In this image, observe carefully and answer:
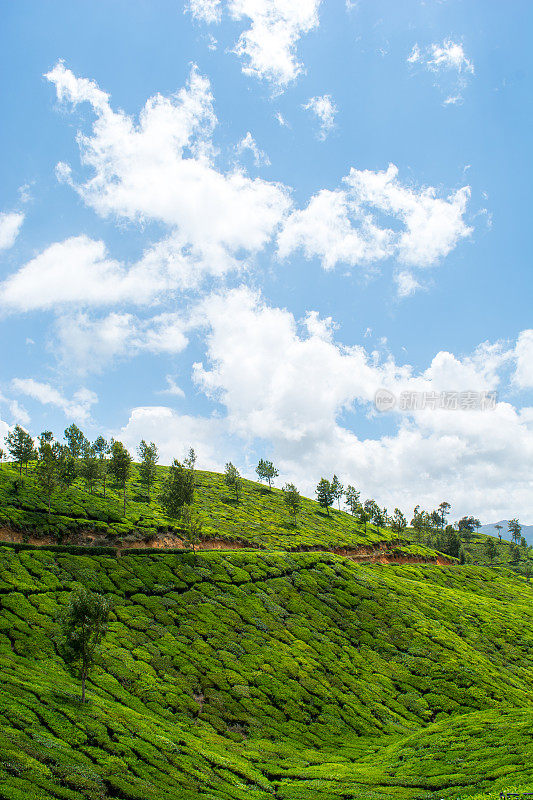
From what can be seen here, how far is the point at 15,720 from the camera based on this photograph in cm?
2719

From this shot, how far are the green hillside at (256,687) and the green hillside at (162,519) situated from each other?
60.8 feet

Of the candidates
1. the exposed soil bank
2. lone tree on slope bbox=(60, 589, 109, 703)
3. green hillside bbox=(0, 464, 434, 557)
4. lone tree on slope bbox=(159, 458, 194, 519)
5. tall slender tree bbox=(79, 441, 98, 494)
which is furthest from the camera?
tall slender tree bbox=(79, 441, 98, 494)

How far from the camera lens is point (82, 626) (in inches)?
1377

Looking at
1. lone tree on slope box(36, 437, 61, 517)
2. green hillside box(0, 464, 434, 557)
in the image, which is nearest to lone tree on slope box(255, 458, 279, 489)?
green hillside box(0, 464, 434, 557)

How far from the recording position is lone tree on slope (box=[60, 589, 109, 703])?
114ft

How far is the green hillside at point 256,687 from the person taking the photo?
92.6ft

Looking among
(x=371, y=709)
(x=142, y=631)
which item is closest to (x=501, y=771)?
Result: (x=371, y=709)

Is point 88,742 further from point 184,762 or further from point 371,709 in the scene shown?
point 371,709

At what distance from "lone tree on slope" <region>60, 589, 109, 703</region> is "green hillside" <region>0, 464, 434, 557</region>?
38803 millimetres

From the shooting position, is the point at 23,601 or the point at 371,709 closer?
the point at 23,601

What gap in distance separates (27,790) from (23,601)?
27.7 metres

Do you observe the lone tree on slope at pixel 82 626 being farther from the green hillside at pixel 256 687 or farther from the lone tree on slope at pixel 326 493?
the lone tree on slope at pixel 326 493

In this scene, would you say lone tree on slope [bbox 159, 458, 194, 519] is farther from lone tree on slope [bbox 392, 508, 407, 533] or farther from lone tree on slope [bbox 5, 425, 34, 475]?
lone tree on slope [bbox 392, 508, 407, 533]

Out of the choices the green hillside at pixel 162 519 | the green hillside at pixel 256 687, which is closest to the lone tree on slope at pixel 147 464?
the green hillside at pixel 162 519
